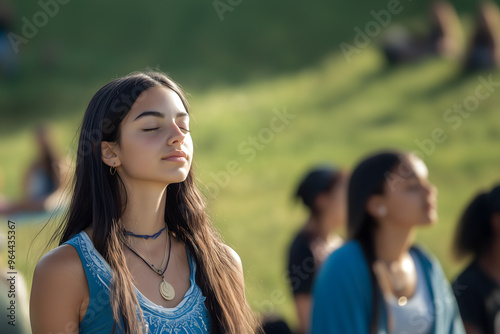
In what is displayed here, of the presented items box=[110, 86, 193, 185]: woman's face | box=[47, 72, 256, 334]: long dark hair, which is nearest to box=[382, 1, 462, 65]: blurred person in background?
box=[47, 72, 256, 334]: long dark hair

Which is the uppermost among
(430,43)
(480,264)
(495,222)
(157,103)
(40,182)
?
(430,43)

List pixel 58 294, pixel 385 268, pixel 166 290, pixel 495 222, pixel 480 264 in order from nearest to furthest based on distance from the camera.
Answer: pixel 58 294 → pixel 166 290 → pixel 385 268 → pixel 480 264 → pixel 495 222

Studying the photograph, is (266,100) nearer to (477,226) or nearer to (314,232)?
(314,232)

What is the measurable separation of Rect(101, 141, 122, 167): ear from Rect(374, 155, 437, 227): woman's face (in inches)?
63.0

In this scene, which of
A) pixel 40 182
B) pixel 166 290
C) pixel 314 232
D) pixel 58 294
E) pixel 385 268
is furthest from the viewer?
pixel 40 182

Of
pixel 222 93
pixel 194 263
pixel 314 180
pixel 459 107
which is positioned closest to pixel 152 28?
pixel 222 93

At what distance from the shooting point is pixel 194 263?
1999 millimetres

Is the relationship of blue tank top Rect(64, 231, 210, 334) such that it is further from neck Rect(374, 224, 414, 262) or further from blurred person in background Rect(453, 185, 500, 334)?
blurred person in background Rect(453, 185, 500, 334)

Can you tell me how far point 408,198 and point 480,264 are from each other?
0.74m

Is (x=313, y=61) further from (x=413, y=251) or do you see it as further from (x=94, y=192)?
(x=94, y=192)

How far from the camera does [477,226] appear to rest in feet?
12.1

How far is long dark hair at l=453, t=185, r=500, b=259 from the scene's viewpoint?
3.64 m

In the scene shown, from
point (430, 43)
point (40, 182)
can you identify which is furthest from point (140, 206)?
point (430, 43)

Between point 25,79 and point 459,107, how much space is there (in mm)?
7586
